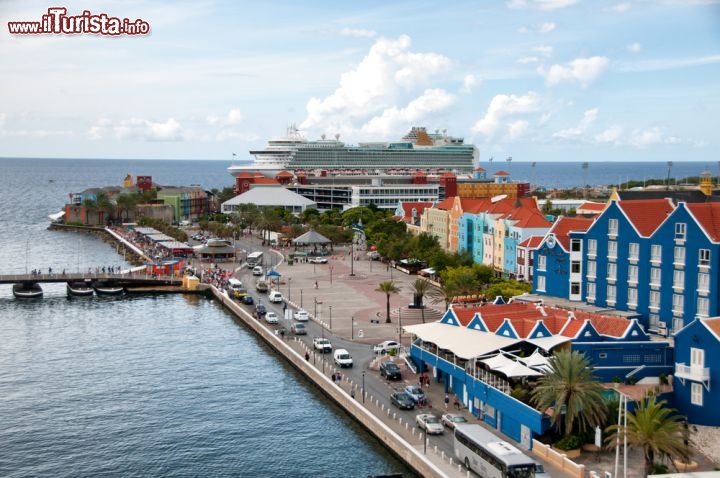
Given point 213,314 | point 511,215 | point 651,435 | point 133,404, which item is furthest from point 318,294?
point 651,435

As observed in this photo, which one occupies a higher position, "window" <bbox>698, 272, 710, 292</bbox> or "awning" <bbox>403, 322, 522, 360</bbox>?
"window" <bbox>698, 272, 710, 292</bbox>

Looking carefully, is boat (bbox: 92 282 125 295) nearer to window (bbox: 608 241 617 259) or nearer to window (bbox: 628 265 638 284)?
window (bbox: 608 241 617 259)

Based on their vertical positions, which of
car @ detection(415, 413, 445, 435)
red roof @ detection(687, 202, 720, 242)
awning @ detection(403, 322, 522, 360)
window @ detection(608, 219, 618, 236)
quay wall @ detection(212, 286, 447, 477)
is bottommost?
quay wall @ detection(212, 286, 447, 477)

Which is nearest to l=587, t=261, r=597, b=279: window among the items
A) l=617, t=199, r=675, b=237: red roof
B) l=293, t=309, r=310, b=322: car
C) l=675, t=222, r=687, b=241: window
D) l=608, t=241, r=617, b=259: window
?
l=608, t=241, r=617, b=259: window

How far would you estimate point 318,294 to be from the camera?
80.7m

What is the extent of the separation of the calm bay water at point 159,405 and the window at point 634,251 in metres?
18.7

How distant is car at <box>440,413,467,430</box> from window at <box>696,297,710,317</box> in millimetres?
13892

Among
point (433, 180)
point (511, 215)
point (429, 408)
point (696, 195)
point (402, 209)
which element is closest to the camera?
point (429, 408)

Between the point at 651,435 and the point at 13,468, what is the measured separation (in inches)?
1093

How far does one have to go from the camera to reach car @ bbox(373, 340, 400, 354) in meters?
55.7

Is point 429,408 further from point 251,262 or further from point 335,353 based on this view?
point 251,262

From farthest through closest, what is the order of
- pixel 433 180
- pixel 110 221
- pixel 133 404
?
pixel 433 180 < pixel 110 221 < pixel 133 404

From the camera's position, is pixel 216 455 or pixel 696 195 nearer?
pixel 216 455

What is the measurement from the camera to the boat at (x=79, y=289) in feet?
283
